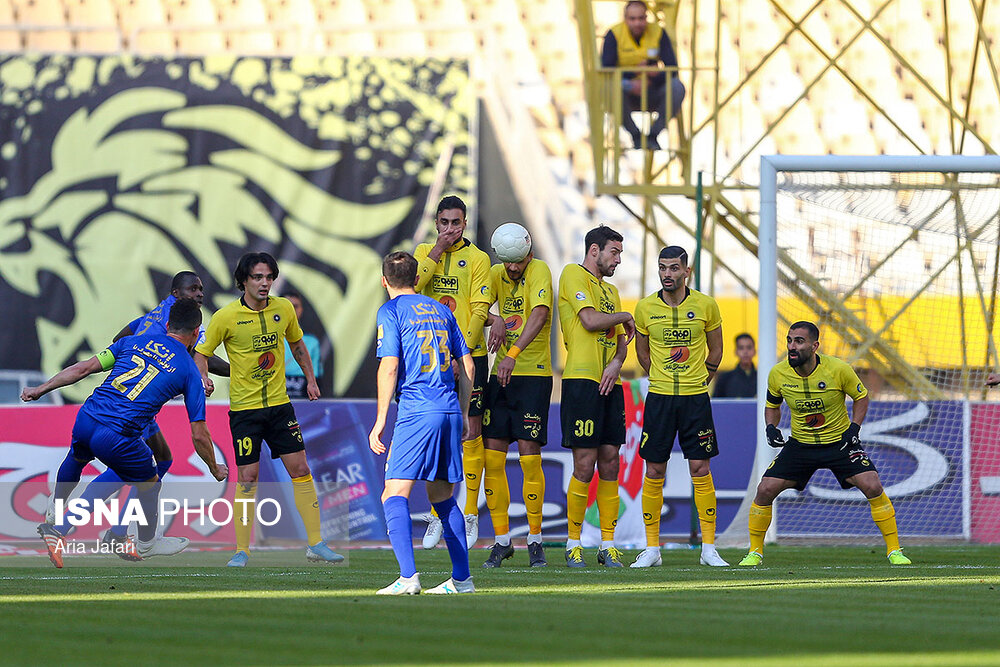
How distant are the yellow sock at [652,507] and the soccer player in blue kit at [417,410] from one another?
2849mm

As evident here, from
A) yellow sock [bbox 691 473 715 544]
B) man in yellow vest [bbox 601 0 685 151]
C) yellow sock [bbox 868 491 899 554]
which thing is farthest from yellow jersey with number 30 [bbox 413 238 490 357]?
man in yellow vest [bbox 601 0 685 151]

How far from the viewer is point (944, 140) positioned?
28297 millimetres

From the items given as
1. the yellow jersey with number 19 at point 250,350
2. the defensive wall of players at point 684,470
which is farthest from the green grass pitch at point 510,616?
the defensive wall of players at point 684,470

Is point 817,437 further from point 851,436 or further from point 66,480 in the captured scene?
point 66,480

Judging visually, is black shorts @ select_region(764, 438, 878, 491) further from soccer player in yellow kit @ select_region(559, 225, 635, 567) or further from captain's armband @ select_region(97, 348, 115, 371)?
captain's armband @ select_region(97, 348, 115, 371)

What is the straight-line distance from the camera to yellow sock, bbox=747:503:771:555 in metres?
10.2

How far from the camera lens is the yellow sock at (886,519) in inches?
405

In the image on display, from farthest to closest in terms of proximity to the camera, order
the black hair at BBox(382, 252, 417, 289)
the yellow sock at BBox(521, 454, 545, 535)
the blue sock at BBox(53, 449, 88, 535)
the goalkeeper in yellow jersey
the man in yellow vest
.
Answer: the man in yellow vest, the goalkeeper in yellow jersey, the yellow sock at BBox(521, 454, 545, 535), the blue sock at BBox(53, 449, 88, 535), the black hair at BBox(382, 252, 417, 289)

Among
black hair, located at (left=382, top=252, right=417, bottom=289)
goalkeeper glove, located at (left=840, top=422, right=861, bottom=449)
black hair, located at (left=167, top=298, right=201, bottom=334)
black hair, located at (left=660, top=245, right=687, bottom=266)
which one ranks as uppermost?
black hair, located at (left=660, top=245, right=687, bottom=266)

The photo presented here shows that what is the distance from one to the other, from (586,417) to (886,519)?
2429mm

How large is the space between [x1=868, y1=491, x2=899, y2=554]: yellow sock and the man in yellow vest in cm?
548

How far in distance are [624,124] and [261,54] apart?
791cm

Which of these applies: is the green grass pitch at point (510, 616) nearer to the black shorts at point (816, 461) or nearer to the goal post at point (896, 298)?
the black shorts at point (816, 461)

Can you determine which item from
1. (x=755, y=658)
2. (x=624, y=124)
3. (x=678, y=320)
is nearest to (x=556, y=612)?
(x=755, y=658)
